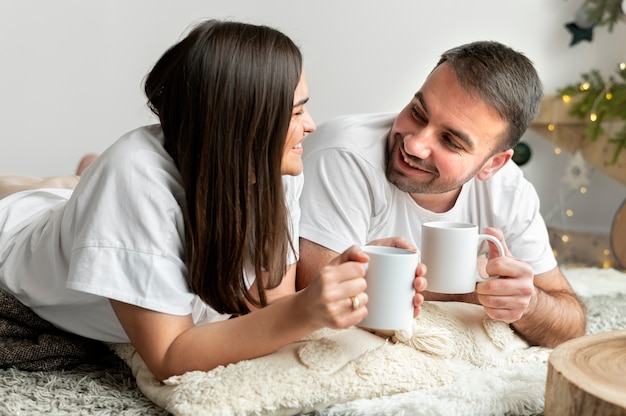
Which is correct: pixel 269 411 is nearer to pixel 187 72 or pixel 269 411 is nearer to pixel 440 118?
pixel 187 72

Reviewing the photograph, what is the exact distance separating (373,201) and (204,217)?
510 mm

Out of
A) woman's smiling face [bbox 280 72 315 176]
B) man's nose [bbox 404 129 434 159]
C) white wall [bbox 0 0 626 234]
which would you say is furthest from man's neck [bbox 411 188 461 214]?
white wall [bbox 0 0 626 234]

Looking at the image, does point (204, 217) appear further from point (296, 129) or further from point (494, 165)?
point (494, 165)

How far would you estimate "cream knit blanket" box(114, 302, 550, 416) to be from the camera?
1.17 m

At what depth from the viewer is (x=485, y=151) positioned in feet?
5.27

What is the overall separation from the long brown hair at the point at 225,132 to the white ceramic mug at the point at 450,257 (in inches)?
10.8

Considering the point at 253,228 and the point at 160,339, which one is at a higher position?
the point at 253,228

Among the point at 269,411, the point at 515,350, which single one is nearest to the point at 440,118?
the point at 515,350

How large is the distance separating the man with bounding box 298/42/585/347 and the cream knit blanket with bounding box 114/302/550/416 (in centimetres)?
10

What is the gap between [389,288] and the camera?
1153mm

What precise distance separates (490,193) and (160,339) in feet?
2.71

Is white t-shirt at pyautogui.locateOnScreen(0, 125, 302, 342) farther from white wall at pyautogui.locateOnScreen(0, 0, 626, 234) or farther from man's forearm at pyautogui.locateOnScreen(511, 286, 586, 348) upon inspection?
white wall at pyautogui.locateOnScreen(0, 0, 626, 234)

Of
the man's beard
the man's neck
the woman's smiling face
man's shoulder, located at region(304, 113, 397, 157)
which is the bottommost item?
the man's neck

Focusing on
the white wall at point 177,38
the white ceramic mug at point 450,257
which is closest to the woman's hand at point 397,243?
the white ceramic mug at point 450,257
